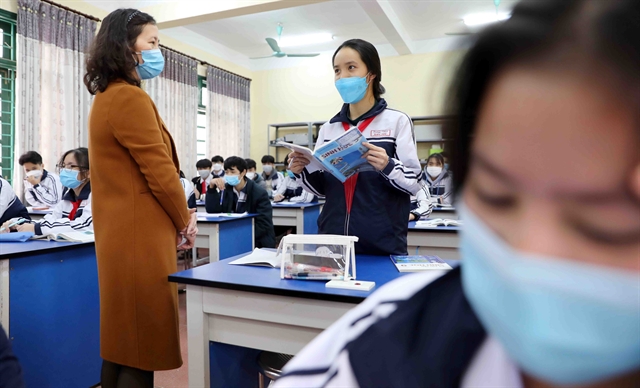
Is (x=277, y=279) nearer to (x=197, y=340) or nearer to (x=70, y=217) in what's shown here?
(x=197, y=340)

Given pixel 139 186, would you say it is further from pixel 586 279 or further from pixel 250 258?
pixel 586 279

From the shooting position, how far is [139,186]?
134cm

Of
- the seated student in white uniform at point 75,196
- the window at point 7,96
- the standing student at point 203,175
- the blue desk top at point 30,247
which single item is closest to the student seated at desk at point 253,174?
the standing student at point 203,175

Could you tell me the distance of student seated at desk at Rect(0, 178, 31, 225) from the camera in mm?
2559

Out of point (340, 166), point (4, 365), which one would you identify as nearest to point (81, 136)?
point (340, 166)

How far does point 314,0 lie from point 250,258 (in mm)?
3888

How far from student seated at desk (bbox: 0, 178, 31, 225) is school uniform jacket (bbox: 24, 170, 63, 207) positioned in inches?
65.8

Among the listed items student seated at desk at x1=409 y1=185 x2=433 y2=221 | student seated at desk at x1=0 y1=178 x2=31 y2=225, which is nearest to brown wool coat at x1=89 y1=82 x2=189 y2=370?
student seated at desk at x1=0 y1=178 x2=31 y2=225

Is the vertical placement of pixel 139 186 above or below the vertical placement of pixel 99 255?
above

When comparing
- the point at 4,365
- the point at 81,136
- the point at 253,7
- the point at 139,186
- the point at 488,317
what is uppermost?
the point at 253,7

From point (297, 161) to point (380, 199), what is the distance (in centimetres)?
35

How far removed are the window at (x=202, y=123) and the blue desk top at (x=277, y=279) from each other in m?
5.82

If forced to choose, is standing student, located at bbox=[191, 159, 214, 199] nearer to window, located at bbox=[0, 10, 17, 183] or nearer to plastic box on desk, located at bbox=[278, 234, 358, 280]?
window, located at bbox=[0, 10, 17, 183]

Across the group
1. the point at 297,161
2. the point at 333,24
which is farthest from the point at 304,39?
the point at 297,161
